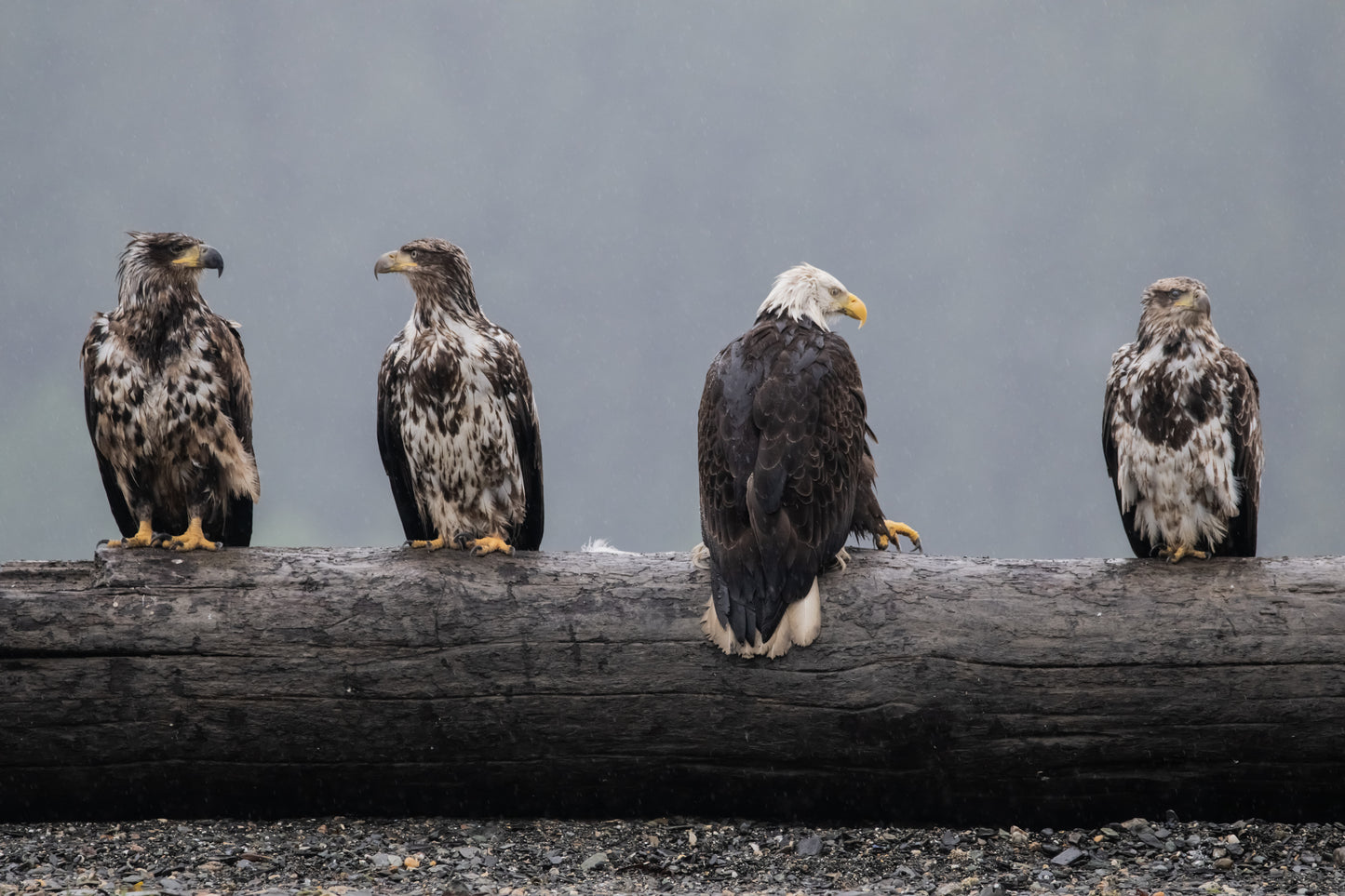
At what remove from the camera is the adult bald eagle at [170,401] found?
5.82 m

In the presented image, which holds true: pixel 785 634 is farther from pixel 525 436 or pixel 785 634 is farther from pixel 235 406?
pixel 235 406

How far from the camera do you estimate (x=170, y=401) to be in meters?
5.80

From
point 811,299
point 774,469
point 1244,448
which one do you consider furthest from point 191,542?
point 1244,448

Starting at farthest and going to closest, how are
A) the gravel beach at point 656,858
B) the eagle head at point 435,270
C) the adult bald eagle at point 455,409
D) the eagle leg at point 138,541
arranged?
the eagle head at point 435,270 → the adult bald eagle at point 455,409 → the eagle leg at point 138,541 → the gravel beach at point 656,858

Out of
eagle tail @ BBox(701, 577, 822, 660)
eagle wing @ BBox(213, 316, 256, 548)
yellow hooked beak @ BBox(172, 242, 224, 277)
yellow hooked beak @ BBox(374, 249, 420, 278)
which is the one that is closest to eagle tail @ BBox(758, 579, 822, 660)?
eagle tail @ BBox(701, 577, 822, 660)

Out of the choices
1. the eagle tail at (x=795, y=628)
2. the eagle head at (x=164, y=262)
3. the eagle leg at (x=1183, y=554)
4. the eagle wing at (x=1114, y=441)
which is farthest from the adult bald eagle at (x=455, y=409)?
the eagle leg at (x=1183, y=554)

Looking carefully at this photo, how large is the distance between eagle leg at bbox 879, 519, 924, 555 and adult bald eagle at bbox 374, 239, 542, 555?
65.2 inches

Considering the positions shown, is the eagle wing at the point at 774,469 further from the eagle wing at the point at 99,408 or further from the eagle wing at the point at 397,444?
the eagle wing at the point at 99,408

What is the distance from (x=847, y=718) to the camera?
5.00 metres

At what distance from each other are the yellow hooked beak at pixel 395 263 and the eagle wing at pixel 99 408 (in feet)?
4.18

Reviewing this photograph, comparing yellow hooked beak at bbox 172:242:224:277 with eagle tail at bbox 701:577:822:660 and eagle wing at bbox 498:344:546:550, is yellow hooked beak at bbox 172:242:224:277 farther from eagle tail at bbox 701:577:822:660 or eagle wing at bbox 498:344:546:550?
eagle tail at bbox 701:577:822:660

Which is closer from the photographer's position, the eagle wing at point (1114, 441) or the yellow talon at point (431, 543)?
the yellow talon at point (431, 543)

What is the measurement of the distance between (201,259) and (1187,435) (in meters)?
4.55

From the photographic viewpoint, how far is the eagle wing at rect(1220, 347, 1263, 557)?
562 cm
